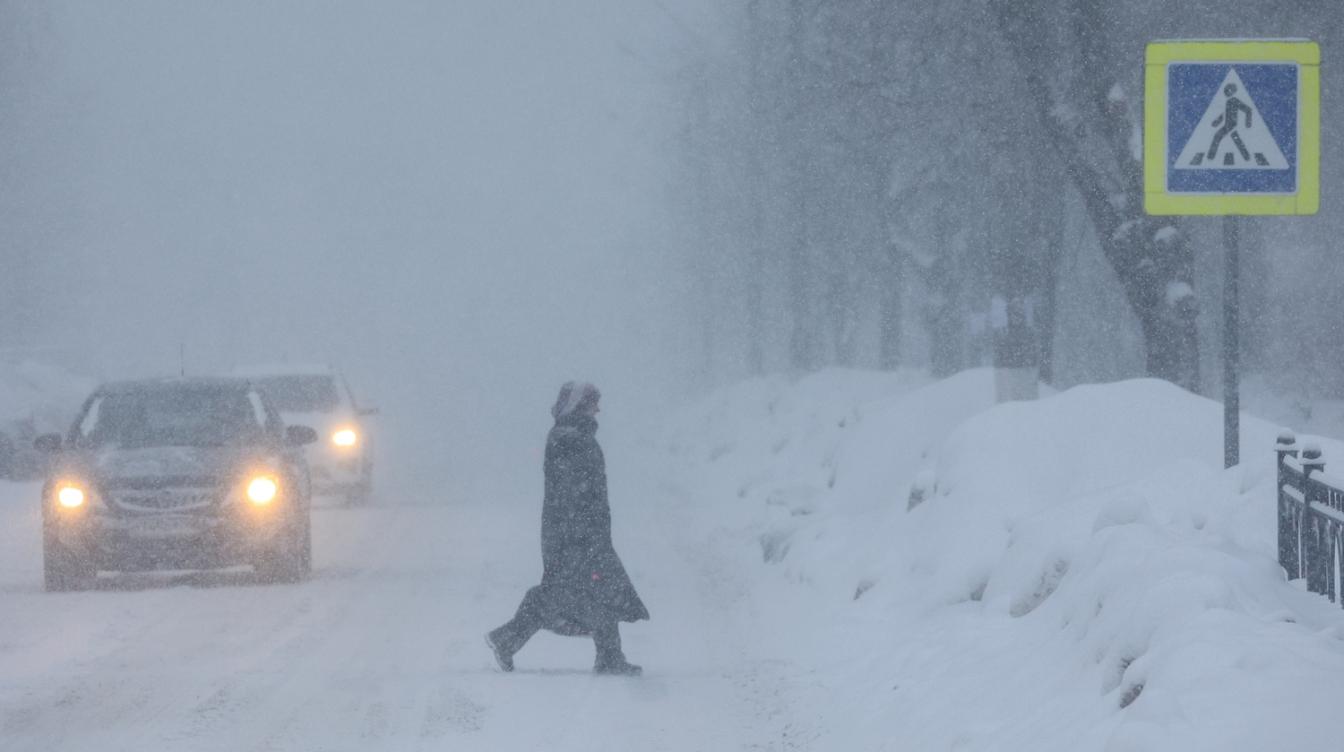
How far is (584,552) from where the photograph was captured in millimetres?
11531

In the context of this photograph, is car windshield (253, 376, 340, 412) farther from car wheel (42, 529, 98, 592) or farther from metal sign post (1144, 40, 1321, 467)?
metal sign post (1144, 40, 1321, 467)

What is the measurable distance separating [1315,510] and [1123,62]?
547 inches

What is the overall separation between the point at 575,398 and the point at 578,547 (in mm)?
862

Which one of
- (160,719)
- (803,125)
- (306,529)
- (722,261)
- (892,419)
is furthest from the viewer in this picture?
(722,261)

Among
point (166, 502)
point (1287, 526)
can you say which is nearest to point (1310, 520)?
point (1287, 526)

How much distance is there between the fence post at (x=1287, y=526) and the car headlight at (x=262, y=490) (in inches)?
371

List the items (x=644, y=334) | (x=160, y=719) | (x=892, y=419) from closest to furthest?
(x=160, y=719) → (x=892, y=419) → (x=644, y=334)

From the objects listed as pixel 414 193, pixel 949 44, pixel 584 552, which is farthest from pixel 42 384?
pixel 414 193

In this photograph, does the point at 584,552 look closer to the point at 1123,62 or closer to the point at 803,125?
the point at 1123,62

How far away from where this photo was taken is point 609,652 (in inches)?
447

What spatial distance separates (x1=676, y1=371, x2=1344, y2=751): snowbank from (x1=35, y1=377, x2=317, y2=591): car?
13.6 ft

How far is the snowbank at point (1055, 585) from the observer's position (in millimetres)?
6348

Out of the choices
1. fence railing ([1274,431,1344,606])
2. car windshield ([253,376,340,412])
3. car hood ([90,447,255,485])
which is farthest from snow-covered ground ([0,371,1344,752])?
car windshield ([253,376,340,412])

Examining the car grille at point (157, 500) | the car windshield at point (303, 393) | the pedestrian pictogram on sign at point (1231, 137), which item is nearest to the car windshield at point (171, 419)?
the car grille at point (157, 500)
